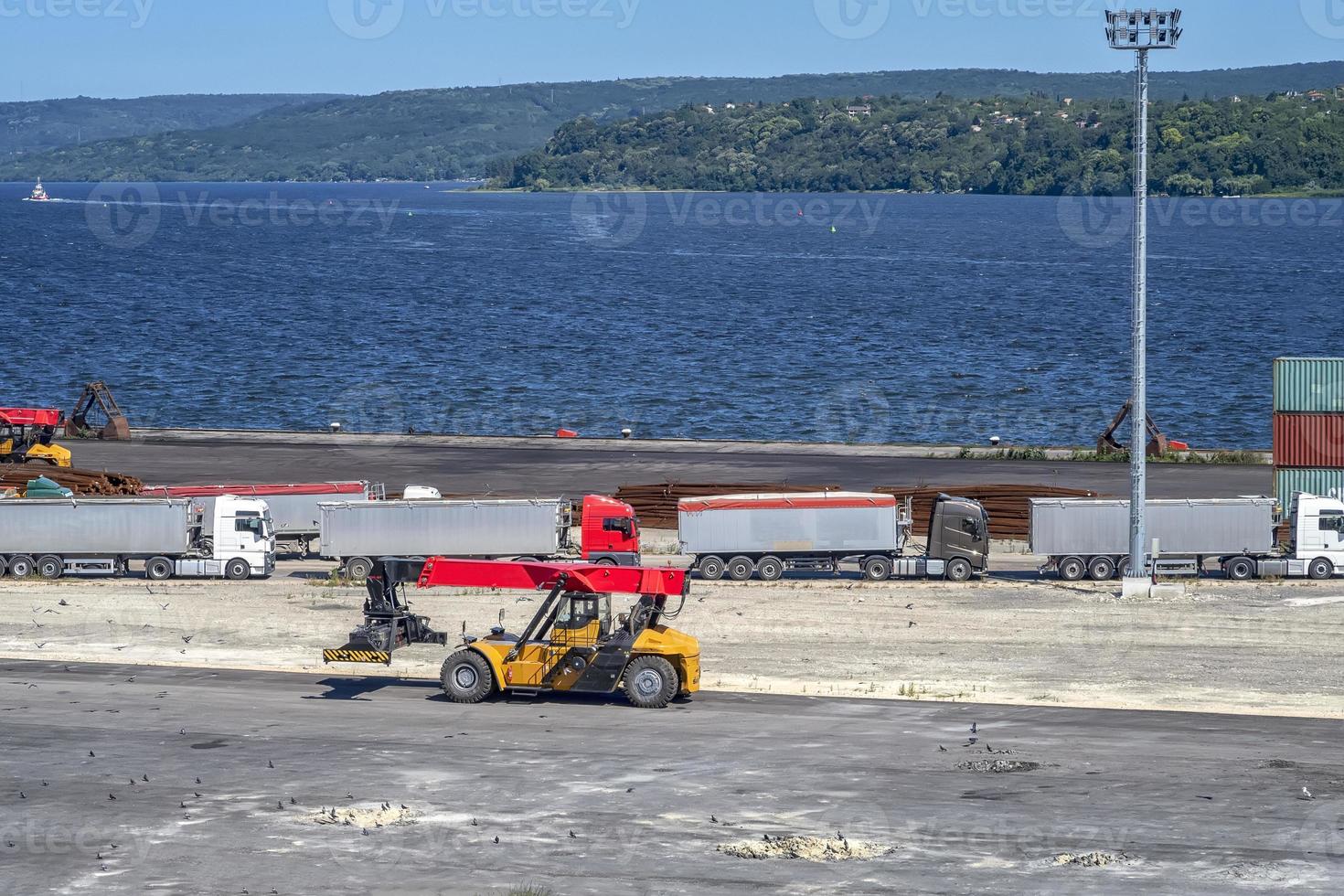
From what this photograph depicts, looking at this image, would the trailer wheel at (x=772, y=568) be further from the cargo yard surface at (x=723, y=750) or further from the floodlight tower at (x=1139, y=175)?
the floodlight tower at (x=1139, y=175)

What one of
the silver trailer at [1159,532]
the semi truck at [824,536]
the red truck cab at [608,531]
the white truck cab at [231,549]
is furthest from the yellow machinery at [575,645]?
the silver trailer at [1159,532]

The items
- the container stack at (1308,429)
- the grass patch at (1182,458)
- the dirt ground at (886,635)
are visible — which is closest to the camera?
the dirt ground at (886,635)

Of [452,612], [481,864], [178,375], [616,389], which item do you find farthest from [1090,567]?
[178,375]

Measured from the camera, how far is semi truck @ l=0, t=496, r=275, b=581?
49062 millimetres

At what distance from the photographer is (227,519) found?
49844 mm

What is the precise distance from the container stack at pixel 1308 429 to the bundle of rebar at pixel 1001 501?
7301 mm

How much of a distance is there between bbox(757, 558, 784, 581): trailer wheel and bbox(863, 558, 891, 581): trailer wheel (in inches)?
104

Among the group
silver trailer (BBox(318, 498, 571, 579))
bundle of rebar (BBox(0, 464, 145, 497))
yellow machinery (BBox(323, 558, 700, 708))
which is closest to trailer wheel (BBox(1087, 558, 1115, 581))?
silver trailer (BBox(318, 498, 571, 579))

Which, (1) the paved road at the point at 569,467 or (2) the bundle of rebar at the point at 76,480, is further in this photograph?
(1) the paved road at the point at 569,467

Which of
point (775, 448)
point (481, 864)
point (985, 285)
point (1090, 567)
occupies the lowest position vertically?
point (481, 864)

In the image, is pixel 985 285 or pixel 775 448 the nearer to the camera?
pixel 775 448

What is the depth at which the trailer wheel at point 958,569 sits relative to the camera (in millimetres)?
48812

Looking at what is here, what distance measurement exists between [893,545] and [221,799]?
26.6m

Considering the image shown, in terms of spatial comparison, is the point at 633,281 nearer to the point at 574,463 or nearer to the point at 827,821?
the point at 574,463
